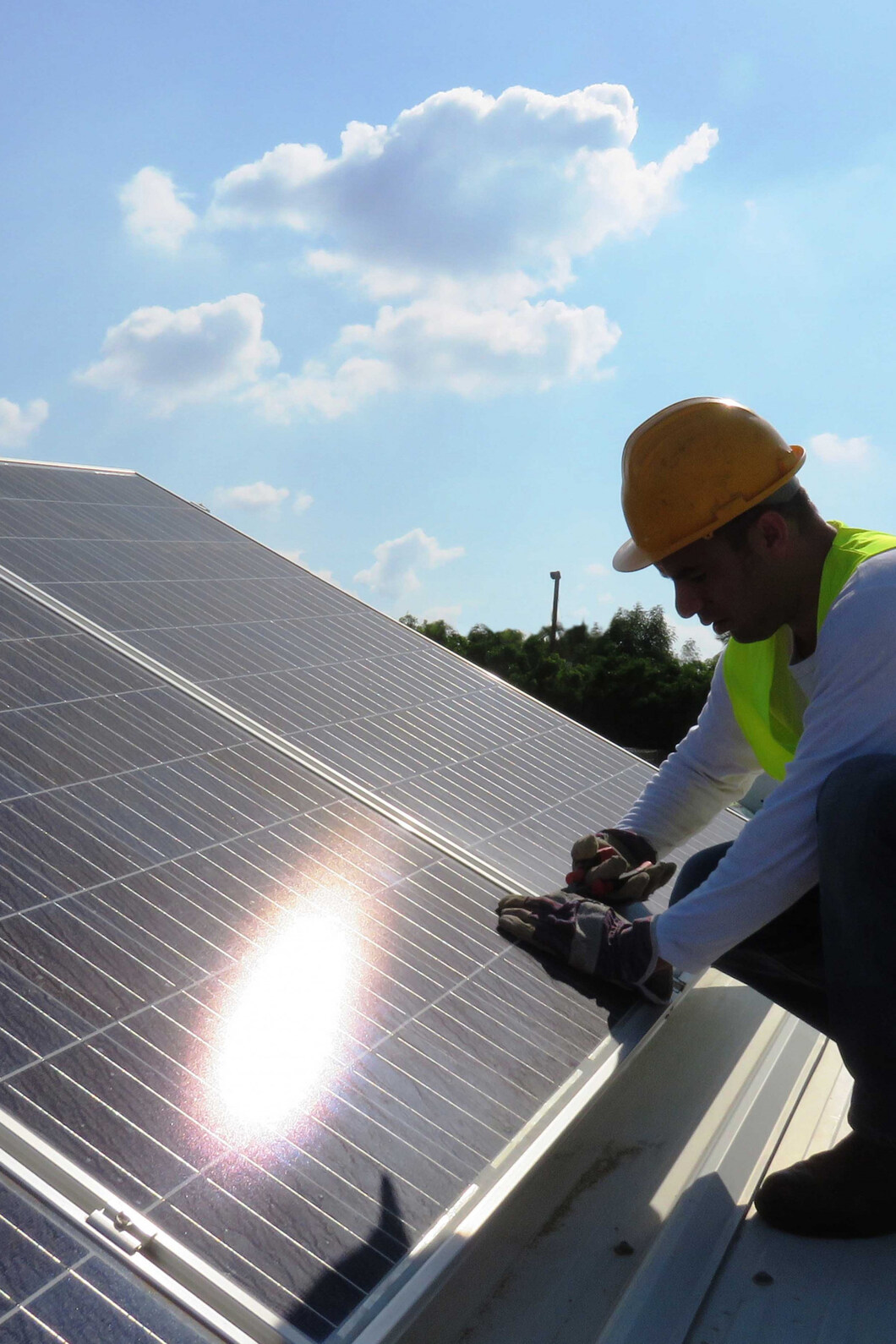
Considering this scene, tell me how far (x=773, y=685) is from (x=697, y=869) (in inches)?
27.8

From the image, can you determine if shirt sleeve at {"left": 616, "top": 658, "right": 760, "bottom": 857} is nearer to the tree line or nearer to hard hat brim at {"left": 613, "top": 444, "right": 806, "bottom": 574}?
hard hat brim at {"left": 613, "top": 444, "right": 806, "bottom": 574}

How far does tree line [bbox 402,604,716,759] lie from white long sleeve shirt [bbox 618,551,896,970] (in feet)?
81.9

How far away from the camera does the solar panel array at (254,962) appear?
2.27 m

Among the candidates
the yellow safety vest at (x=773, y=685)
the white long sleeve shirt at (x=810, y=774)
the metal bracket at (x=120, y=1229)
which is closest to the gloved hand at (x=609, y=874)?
the yellow safety vest at (x=773, y=685)

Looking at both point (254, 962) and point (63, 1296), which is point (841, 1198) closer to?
point (254, 962)

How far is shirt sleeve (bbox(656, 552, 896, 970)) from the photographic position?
308 centimetres

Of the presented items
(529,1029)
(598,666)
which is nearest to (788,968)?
(529,1029)

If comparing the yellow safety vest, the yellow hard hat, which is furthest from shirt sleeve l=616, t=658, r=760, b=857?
the yellow hard hat

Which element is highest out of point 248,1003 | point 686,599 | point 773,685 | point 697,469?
point 697,469

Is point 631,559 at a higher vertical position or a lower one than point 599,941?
higher

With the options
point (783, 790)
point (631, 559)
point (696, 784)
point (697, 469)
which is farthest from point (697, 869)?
point (697, 469)

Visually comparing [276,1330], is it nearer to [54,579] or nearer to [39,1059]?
[39,1059]

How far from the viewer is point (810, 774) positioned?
320 cm

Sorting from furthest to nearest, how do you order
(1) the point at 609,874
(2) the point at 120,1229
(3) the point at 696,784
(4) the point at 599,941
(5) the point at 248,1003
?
(3) the point at 696,784 < (1) the point at 609,874 < (4) the point at 599,941 < (5) the point at 248,1003 < (2) the point at 120,1229
